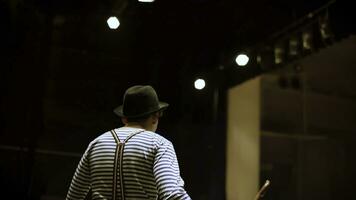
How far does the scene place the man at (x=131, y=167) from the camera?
1894 millimetres

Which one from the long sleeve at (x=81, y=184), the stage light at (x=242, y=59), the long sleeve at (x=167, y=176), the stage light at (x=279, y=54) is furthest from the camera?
the stage light at (x=242, y=59)

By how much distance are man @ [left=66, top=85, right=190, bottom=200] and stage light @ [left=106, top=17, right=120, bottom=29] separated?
2.70 m

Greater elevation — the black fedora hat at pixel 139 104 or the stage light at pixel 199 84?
the stage light at pixel 199 84

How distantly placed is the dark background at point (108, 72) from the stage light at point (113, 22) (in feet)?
0.13

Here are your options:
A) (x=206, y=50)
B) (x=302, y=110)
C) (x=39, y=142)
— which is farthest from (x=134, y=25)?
(x=302, y=110)

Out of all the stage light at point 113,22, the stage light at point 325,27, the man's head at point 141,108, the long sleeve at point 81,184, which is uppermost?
the stage light at point 113,22

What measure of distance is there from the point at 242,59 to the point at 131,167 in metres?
3.10

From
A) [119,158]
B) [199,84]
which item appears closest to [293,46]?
[199,84]

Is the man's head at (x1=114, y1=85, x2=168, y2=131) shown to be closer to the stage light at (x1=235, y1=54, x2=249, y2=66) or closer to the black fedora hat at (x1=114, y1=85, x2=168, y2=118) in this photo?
the black fedora hat at (x1=114, y1=85, x2=168, y2=118)

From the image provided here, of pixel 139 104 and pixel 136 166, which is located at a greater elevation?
pixel 139 104

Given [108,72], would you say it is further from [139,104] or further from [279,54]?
[139,104]

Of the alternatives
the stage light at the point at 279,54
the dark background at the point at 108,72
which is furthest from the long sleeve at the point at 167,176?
the stage light at the point at 279,54

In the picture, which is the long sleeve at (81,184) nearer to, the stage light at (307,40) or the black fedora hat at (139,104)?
the black fedora hat at (139,104)

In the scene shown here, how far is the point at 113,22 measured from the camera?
4684 millimetres
